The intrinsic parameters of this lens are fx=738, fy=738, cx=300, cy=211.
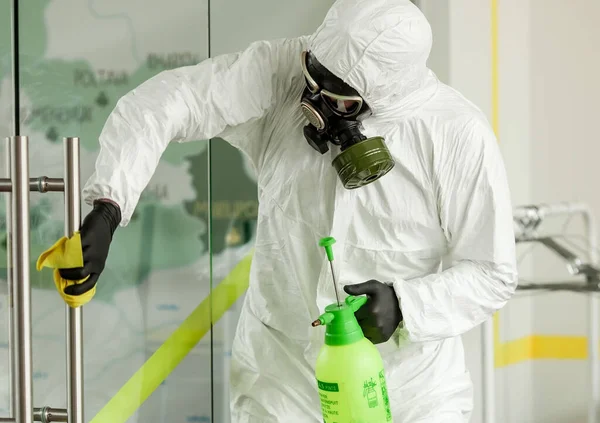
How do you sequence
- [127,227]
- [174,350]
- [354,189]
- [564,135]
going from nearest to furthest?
[354,189], [127,227], [174,350], [564,135]

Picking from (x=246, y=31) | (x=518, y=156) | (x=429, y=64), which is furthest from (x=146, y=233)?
(x=518, y=156)

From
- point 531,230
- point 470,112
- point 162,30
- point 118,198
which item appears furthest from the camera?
point 531,230

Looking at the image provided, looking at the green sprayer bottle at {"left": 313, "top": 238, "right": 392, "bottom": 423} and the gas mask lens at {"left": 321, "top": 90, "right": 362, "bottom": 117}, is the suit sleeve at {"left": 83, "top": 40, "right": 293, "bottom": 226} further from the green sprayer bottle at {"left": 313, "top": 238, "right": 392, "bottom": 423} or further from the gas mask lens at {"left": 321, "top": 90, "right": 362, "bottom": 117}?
the green sprayer bottle at {"left": 313, "top": 238, "right": 392, "bottom": 423}

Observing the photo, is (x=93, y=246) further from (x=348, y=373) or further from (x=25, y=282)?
(x=348, y=373)

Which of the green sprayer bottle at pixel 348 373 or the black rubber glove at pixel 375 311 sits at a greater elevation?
the black rubber glove at pixel 375 311

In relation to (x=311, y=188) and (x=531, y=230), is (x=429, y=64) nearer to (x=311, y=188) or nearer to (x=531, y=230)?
(x=531, y=230)

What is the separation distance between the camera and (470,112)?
1319 mm

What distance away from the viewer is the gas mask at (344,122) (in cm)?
120

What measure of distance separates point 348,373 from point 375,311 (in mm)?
135

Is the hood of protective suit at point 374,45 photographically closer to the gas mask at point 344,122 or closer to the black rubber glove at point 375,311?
the gas mask at point 344,122

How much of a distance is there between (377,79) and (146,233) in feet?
2.48

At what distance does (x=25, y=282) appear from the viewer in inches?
36.3

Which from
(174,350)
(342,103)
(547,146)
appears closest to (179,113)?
(342,103)

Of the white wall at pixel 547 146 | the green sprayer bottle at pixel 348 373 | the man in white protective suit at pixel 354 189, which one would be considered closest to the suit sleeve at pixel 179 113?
the man in white protective suit at pixel 354 189
